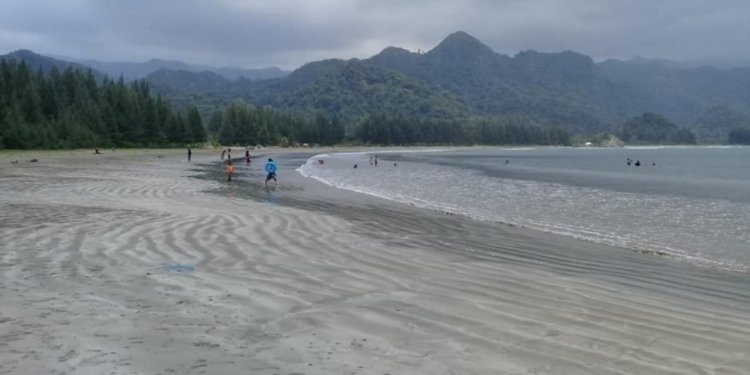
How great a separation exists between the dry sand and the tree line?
61067 millimetres

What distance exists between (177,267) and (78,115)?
8308 centimetres

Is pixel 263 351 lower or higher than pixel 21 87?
lower

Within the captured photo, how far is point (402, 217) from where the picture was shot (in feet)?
65.6

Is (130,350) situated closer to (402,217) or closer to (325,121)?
(402,217)

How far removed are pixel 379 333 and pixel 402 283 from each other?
2.75m

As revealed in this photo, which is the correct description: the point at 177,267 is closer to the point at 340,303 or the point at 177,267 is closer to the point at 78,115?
the point at 340,303

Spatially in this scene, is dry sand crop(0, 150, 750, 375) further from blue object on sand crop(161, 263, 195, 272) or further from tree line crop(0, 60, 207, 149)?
tree line crop(0, 60, 207, 149)

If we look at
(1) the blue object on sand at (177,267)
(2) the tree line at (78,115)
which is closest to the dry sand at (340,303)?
(1) the blue object on sand at (177,267)

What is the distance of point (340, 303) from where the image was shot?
794cm

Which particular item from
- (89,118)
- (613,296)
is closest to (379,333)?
(613,296)

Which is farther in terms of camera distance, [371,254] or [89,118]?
[89,118]

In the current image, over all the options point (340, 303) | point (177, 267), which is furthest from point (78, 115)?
point (340, 303)

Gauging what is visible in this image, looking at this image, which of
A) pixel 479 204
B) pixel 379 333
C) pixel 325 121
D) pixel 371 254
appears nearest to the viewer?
pixel 379 333

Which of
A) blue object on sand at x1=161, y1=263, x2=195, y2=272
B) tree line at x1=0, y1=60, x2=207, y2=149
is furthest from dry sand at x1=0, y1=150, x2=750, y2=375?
tree line at x1=0, y1=60, x2=207, y2=149
